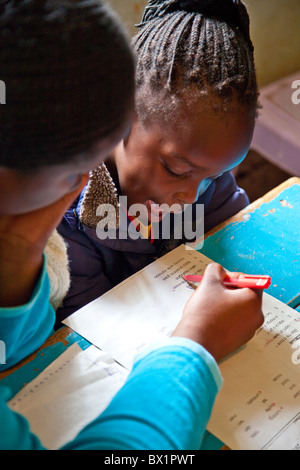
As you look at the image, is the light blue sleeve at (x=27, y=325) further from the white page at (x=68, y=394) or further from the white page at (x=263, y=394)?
the white page at (x=263, y=394)

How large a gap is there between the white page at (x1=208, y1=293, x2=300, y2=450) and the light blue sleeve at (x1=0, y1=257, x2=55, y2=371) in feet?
0.83

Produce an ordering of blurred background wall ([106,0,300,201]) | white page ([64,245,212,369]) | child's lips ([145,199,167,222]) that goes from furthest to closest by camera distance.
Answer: blurred background wall ([106,0,300,201])
child's lips ([145,199,167,222])
white page ([64,245,212,369])

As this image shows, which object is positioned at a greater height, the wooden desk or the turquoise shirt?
the turquoise shirt

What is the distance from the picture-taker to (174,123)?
0.75m

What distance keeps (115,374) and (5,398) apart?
14 centimetres

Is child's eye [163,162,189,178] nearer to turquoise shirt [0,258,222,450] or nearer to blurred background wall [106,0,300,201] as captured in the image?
turquoise shirt [0,258,222,450]

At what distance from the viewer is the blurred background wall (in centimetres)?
194

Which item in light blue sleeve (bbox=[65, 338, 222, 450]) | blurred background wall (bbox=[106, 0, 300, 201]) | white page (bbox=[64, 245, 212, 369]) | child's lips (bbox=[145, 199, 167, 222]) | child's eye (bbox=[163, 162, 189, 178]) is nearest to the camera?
light blue sleeve (bbox=[65, 338, 222, 450])

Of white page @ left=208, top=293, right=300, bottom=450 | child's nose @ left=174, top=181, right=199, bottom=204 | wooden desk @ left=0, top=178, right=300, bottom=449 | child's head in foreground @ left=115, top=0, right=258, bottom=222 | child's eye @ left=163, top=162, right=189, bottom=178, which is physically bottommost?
wooden desk @ left=0, top=178, right=300, bottom=449

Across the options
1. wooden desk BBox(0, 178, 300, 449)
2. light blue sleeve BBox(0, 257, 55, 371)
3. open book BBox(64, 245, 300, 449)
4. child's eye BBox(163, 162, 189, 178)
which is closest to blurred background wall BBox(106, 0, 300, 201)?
wooden desk BBox(0, 178, 300, 449)

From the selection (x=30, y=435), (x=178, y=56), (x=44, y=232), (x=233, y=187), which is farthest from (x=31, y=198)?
(x=233, y=187)

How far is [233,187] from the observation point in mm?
1071

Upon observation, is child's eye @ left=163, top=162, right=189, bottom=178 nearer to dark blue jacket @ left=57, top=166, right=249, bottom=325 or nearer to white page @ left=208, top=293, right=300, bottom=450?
dark blue jacket @ left=57, top=166, right=249, bottom=325

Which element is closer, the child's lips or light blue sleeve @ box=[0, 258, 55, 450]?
light blue sleeve @ box=[0, 258, 55, 450]
